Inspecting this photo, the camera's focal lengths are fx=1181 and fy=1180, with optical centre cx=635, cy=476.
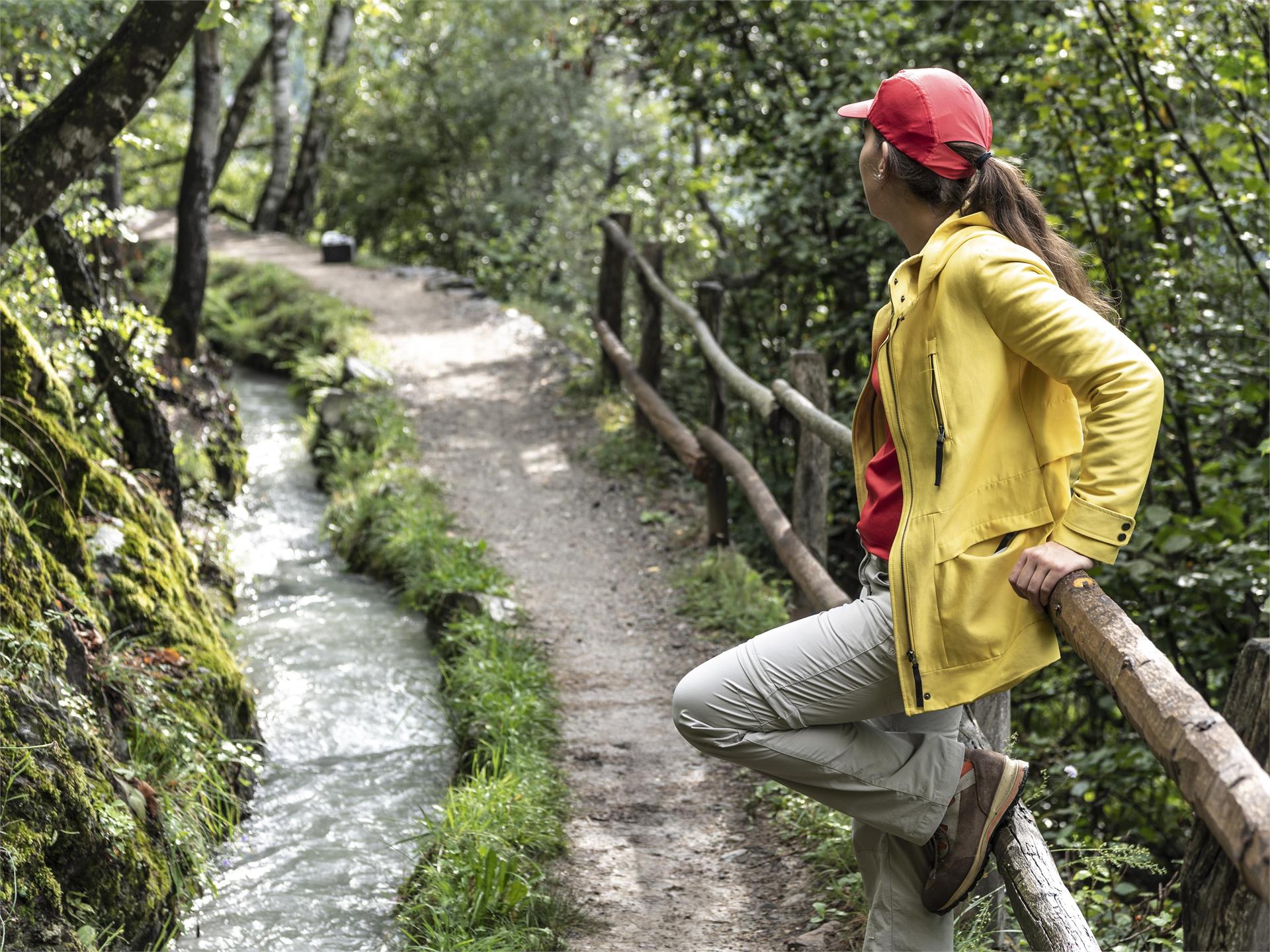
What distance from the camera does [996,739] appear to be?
3102 millimetres

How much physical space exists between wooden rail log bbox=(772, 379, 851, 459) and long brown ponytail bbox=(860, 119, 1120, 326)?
2.10m

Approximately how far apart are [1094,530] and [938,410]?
357 mm

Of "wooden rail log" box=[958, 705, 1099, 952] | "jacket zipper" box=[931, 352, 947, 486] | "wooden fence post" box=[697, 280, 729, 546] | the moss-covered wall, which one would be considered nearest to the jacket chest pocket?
"jacket zipper" box=[931, 352, 947, 486]

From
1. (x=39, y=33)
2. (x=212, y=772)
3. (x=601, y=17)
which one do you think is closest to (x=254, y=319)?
(x=39, y=33)

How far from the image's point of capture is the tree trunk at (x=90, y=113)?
14.1ft

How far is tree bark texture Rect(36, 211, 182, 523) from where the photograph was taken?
18.9 feet

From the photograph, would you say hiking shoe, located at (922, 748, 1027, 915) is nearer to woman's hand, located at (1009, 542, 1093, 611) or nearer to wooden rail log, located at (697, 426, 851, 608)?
woman's hand, located at (1009, 542, 1093, 611)

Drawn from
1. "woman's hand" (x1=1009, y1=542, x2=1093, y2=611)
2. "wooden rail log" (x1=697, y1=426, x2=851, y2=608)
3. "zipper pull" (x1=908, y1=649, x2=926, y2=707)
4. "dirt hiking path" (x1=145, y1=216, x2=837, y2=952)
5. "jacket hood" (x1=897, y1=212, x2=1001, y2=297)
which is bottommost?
"dirt hiking path" (x1=145, y1=216, x2=837, y2=952)

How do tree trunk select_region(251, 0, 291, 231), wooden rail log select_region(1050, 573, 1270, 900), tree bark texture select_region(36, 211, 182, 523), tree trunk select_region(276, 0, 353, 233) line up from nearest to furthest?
wooden rail log select_region(1050, 573, 1270, 900) < tree bark texture select_region(36, 211, 182, 523) < tree trunk select_region(251, 0, 291, 231) < tree trunk select_region(276, 0, 353, 233)

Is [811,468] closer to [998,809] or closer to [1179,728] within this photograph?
[998,809]

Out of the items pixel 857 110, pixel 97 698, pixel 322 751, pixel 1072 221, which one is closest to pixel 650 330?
pixel 1072 221

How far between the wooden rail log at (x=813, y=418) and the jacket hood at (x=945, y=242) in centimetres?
218

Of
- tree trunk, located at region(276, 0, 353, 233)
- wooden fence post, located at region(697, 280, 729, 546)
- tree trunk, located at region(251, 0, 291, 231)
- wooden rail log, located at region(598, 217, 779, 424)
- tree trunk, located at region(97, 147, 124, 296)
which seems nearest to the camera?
wooden rail log, located at region(598, 217, 779, 424)

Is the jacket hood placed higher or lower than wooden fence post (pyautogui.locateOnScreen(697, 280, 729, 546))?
higher
